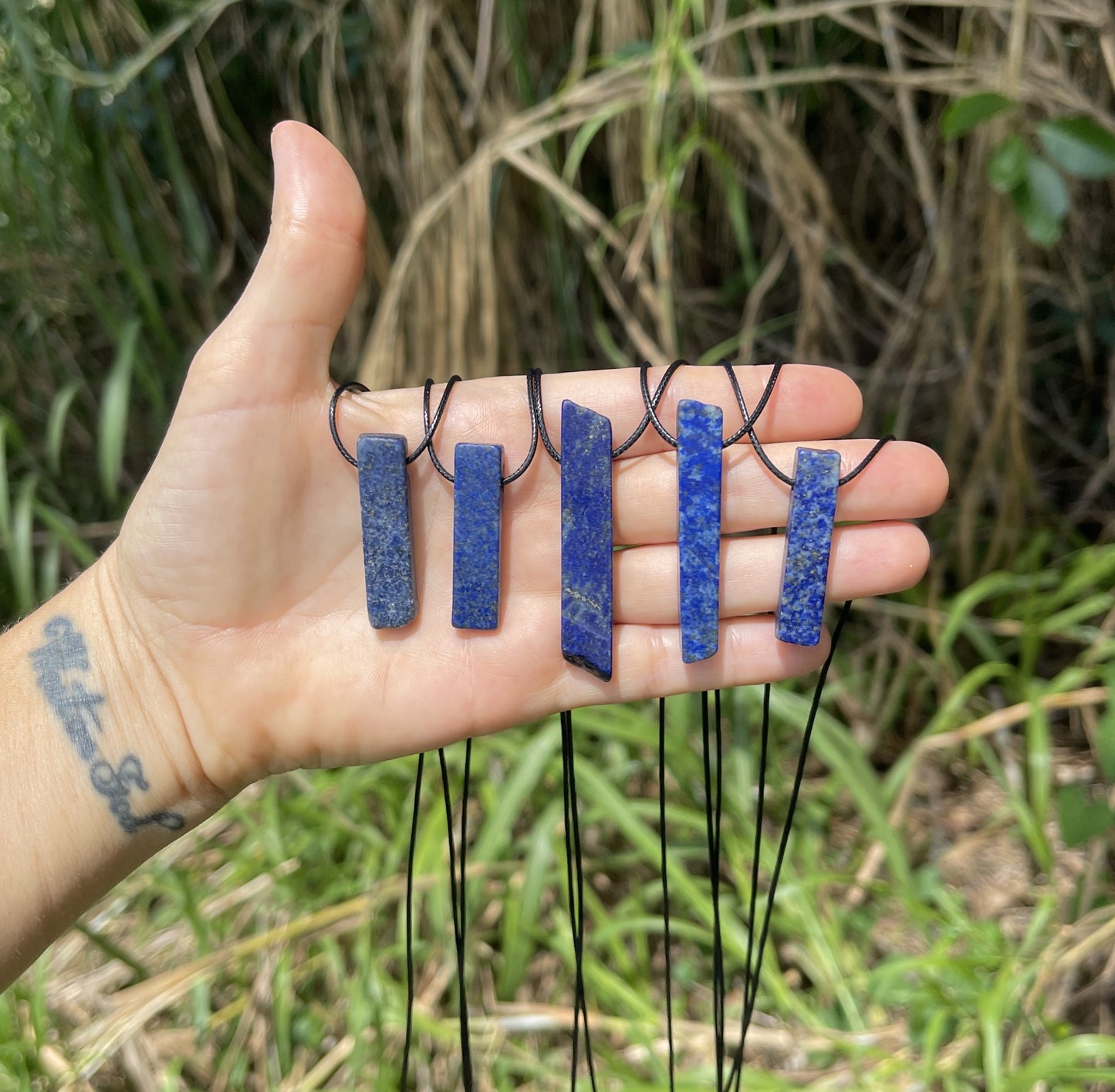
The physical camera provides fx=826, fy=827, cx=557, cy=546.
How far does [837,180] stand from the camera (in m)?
1.79

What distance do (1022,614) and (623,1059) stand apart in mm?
1054

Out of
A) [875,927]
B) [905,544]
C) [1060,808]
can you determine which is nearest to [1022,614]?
[1060,808]

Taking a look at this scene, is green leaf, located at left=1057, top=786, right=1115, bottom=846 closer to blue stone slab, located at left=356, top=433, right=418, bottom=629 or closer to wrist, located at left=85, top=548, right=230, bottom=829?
blue stone slab, located at left=356, top=433, right=418, bottom=629

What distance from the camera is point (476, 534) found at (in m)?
0.97

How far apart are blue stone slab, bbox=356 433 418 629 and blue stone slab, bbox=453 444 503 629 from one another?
0.18ft

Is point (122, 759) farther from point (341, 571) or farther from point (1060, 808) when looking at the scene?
point (1060, 808)

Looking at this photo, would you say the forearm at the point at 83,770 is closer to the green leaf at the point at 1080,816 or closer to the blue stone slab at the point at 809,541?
the blue stone slab at the point at 809,541

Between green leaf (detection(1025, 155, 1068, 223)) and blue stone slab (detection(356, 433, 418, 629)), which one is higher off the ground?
green leaf (detection(1025, 155, 1068, 223))

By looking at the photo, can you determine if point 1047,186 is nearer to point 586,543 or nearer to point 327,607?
point 586,543

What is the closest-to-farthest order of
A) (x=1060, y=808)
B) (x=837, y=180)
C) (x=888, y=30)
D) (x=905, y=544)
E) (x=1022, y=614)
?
(x=905, y=544) → (x=1060, y=808) → (x=888, y=30) → (x=1022, y=614) → (x=837, y=180)

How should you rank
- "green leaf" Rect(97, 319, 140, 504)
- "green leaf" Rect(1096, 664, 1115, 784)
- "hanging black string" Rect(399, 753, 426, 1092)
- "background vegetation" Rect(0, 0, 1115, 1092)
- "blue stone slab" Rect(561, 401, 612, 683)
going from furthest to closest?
"green leaf" Rect(97, 319, 140, 504) < "background vegetation" Rect(0, 0, 1115, 1092) < "green leaf" Rect(1096, 664, 1115, 784) < "blue stone slab" Rect(561, 401, 612, 683) < "hanging black string" Rect(399, 753, 426, 1092)

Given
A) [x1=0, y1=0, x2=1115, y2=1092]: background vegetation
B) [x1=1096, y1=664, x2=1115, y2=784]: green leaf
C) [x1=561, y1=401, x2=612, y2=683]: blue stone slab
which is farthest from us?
[x1=0, y1=0, x2=1115, y2=1092]: background vegetation

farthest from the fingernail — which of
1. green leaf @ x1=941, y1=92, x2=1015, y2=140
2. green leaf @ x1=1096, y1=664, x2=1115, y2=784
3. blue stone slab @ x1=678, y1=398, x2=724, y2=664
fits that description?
green leaf @ x1=1096, y1=664, x2=1115, y2=784

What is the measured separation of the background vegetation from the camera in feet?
4.00
